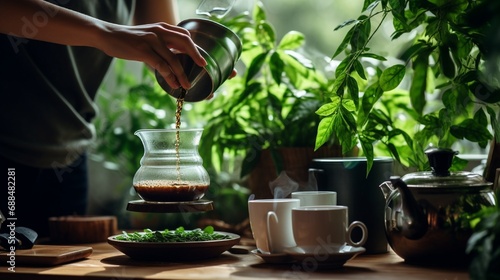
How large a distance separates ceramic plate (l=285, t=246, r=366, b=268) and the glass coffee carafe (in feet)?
0.83

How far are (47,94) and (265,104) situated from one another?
0.55 metres

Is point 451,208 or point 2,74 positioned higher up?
point 2,74

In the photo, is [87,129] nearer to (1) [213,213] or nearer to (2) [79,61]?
(2) [79,61]

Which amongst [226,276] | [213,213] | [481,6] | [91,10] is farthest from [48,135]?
[481,6]

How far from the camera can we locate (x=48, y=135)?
182 centimetres

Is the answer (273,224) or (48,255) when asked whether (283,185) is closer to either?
(273,224)

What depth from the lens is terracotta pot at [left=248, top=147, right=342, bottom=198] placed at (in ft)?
5.55

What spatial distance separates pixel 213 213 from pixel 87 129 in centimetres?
58

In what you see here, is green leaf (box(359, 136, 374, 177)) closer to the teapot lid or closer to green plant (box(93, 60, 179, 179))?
the teapot lid

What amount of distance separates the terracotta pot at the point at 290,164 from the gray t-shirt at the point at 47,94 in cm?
50

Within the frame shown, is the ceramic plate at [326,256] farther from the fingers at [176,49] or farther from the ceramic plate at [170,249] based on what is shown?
the fingers at [176,49]

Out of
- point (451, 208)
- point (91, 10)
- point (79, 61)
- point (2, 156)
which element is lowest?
point (451, 208)

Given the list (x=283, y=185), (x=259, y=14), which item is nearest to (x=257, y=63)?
(x=259, y=14)

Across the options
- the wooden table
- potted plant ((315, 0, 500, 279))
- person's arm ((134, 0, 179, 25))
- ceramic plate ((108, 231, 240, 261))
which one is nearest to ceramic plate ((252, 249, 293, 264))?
the wooden table
